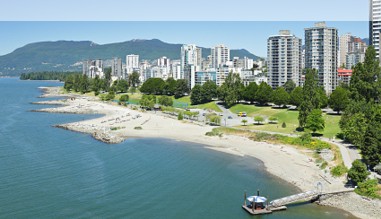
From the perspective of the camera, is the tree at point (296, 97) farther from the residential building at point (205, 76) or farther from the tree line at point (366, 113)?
the residential building at point (205, 76)

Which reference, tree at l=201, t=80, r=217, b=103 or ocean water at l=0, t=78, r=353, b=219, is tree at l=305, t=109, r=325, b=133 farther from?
tree at l=201, t=80, r=217, b=103

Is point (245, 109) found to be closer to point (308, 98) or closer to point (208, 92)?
point (208, 92)

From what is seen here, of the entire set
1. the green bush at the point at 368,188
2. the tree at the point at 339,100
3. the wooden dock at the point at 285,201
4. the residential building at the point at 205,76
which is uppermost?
the residential building at the point at 205,76

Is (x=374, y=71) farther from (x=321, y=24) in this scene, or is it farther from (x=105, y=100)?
(x=105, y=100)

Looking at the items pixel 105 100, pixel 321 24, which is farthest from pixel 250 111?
pixel 105 100

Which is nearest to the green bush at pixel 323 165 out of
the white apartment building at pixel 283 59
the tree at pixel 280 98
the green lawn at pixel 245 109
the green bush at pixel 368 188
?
the green bush at pixel 368 188
